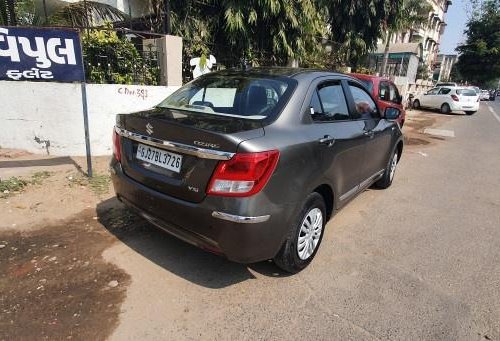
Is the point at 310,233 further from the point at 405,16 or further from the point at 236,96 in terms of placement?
the point at 405,16

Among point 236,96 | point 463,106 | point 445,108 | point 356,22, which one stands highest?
point 356,22

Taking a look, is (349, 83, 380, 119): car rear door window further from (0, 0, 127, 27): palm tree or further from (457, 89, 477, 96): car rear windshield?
(457, 89, 477, 96): car rear windshield

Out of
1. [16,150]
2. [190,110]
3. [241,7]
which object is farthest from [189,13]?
[190,110]

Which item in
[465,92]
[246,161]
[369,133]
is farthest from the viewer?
[465,92]

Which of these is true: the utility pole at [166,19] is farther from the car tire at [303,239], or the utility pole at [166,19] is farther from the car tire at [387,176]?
the car tire at [303,239]

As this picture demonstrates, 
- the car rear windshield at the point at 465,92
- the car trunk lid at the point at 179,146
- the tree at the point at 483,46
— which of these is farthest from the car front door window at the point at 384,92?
the tree at the point at 483,46

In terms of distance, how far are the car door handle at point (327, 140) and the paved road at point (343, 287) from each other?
1070 millimetres

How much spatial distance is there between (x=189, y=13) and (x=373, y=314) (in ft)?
24.0

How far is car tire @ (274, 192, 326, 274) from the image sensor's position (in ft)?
9.29

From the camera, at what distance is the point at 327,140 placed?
3094mm

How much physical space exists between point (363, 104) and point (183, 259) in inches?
104

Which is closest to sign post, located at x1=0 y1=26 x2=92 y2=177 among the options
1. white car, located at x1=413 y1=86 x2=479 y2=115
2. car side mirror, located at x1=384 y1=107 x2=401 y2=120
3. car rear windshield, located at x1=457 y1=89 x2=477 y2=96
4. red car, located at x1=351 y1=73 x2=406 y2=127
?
car side mirror, located at x1=384 y1=107 x2=401 y2=120

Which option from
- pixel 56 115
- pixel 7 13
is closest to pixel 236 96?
pixel 56 115

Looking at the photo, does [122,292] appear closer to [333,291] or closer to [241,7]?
[333,291]
